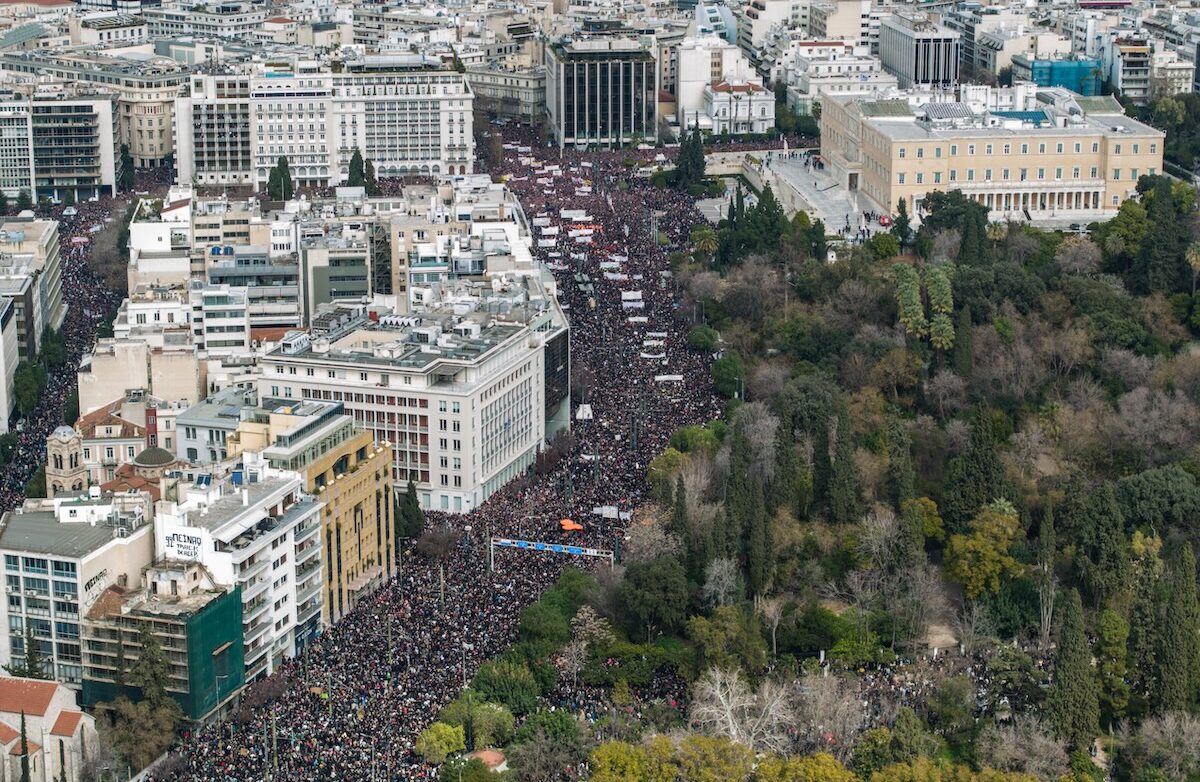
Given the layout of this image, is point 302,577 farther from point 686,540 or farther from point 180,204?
point 180,204

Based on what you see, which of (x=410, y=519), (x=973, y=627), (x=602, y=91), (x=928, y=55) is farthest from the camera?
(x=928, y=55)

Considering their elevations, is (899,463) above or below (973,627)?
above

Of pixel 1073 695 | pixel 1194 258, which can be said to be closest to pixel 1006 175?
pixel 1194 258

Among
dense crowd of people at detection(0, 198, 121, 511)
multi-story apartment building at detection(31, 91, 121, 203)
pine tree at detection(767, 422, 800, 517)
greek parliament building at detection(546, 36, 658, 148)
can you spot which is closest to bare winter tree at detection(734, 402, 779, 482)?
pine tree at detection(767, 422, 800, 517)

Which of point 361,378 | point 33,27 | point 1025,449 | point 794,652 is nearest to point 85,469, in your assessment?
point 361,378

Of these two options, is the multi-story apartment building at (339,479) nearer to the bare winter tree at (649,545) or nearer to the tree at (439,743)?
the bare winter tree at (649,545)

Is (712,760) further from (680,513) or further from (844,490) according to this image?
(844,490)
